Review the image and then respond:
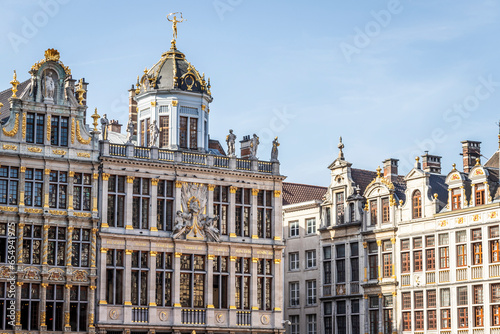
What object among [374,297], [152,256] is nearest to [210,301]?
[152,256]

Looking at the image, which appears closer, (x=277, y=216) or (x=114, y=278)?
(x=114, y=278)

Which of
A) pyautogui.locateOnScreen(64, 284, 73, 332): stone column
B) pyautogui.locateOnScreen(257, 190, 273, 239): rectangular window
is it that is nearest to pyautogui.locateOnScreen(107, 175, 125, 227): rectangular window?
pyautogui.locateOnScreen(64, 284, 73, 332): stone column

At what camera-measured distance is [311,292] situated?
2363 inches

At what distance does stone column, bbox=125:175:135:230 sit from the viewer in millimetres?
49062

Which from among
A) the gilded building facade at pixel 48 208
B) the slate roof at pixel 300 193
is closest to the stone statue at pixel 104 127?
the gilded building facade at pixel 48 208

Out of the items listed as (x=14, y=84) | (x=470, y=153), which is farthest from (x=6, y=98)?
(x=470, y=153)

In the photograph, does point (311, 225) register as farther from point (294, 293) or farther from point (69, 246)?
point (69, 246)

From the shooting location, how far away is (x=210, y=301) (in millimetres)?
50438

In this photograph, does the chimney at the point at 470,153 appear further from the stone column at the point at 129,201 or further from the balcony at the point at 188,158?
the stone column at the point at 129,201

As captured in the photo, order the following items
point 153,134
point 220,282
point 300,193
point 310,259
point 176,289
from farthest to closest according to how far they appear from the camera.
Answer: point 300,193, point 310,259, point 220,282, point 153,134, point 176,289

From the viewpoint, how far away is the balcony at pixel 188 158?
163 ft

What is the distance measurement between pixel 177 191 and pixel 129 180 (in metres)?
2.52

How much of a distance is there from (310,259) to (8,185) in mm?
20067

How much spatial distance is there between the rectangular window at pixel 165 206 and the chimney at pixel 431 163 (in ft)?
47.9
